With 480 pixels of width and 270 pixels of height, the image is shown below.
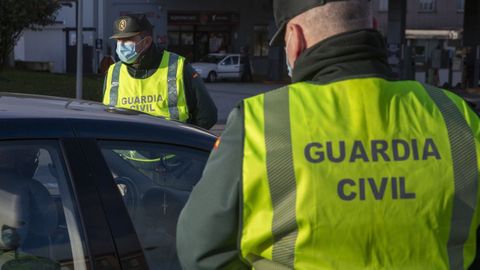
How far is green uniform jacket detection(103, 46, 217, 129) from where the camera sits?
15.8 ft

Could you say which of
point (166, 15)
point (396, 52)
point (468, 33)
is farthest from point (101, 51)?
point (468, 33)

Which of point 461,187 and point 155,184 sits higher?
point 461,187

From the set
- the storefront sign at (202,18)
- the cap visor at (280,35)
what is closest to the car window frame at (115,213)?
the cap visor at (280,35)

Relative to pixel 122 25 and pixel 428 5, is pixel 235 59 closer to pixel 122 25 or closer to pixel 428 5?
pixel 428 5

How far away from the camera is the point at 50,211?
243 centimetres

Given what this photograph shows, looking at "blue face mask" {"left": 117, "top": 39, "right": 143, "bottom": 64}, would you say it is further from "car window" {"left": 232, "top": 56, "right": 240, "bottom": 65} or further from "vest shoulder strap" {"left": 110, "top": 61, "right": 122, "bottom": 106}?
"car window" {"left": 232, "top": 56, "right": 240, "bottom": 65}

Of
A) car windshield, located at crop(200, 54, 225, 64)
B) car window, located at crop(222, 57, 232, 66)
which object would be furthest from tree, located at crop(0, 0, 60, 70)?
car window, located at crop(222, 57, 232, 66)

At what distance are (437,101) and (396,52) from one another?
26.7 meters

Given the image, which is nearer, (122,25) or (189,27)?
(122,25)

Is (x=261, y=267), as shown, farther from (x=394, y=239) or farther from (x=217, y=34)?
(x=217, y=34)

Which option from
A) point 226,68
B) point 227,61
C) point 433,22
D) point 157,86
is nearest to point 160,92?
point 157,86

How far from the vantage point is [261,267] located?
1625mm

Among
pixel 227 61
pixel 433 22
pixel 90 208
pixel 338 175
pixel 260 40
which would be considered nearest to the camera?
pixel 338 175

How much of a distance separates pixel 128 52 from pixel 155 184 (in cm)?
229
